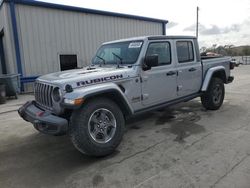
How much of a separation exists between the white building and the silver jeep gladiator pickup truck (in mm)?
7215

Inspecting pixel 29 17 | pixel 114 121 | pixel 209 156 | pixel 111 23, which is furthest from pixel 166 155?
pixel 111 23

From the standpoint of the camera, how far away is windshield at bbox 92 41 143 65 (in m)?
4.52

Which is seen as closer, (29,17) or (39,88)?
(39,88)

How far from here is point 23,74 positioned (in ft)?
37.0

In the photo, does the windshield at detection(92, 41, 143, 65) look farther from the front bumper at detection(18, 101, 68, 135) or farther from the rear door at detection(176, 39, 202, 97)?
the front bumper at detection(18, 101, 68, 135)

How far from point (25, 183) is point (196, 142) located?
9.04ft

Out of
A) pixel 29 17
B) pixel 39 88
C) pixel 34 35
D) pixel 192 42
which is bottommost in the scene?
pixel 39 88

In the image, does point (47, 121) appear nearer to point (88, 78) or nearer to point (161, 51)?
point (88, 78)

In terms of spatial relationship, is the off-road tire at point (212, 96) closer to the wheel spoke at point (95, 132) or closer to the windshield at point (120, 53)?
the windshield at point (120, 53)

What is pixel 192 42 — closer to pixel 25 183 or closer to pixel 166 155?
pixel 166 155

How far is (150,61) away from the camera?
4.29 meters

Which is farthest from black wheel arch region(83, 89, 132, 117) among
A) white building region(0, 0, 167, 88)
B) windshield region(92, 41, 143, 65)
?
white building region(0, 0, 167, 88)

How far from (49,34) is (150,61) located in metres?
9.14

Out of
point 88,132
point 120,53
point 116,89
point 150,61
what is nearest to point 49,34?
point 120,53
